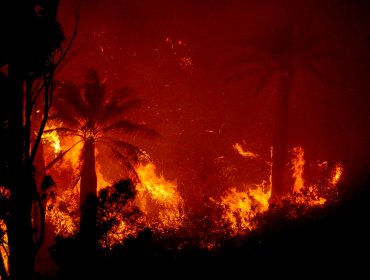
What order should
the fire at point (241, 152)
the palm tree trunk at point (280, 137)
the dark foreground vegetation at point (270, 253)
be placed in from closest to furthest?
the dark foreground vegetation at point (270, 253)
the palm tree trunk at point (280, 137)
the fire at point (241, 152)

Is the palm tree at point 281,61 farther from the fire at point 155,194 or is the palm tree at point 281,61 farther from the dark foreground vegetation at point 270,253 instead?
the dark foreground vegetation at point 270,253

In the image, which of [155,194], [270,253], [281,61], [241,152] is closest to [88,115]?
[281,61]

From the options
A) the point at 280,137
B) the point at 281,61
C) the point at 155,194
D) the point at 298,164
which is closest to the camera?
the point at 281,61

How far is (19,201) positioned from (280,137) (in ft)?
58.1

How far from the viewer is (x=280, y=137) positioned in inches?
786

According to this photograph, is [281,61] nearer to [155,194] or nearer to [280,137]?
[280,137]

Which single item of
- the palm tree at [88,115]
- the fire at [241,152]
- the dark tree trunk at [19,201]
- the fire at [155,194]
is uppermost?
the fire at [241,152]

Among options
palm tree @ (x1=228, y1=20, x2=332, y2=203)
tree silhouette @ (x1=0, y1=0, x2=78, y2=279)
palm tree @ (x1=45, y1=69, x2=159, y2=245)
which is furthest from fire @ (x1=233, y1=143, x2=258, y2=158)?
tree silhouette @ (x1=0, y1=0, x2=78, y2=279)

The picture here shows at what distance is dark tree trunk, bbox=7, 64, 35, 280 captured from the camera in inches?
145

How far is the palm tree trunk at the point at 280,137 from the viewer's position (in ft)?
64.0

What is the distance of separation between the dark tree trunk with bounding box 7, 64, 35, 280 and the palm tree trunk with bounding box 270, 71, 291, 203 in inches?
675

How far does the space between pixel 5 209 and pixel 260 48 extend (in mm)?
16869

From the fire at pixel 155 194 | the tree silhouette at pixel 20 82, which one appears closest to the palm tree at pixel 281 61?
the fire at pixel 155 194

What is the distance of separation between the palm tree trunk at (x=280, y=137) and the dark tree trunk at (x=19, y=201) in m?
17.1
